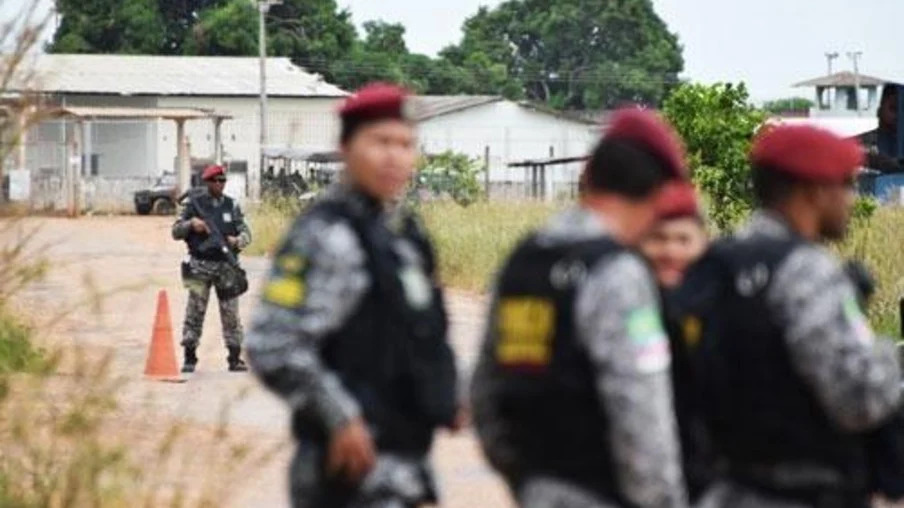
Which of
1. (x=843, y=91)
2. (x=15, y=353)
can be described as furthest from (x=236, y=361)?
(x=843, y=91)

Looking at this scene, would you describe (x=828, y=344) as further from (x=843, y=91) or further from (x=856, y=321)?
(x=843, y=91)

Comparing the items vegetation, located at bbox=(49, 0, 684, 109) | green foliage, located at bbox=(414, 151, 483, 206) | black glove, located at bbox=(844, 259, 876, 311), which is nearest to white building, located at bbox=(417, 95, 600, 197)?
vegetation, located at bbox=(49, 0, 684, 109)

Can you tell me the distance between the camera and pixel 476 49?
418ft

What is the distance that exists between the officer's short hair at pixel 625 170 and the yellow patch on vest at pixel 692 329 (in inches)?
17.0

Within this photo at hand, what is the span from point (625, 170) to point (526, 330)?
428 mm

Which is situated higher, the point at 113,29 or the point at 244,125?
the point at 113,29

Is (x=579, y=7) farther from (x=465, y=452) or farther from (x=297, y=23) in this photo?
(x=465, y=452)

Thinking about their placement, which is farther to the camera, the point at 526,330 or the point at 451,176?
the point at 451,176

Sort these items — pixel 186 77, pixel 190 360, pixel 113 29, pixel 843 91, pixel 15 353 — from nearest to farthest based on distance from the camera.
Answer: pixel 15 353 < pixel 190 360 < pixel 186 77 < pixel 113 29 < pixel 843 91

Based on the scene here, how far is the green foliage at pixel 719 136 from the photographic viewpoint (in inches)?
1122

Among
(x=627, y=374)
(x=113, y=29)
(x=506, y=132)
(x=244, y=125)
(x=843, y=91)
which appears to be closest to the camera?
(x=627, y=374)

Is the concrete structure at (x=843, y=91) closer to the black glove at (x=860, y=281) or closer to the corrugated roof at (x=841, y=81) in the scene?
the corrugated roof at (x=841, y=81)

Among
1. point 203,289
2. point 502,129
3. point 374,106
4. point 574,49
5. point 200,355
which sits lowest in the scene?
point 200,355

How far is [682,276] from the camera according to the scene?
7.22m
